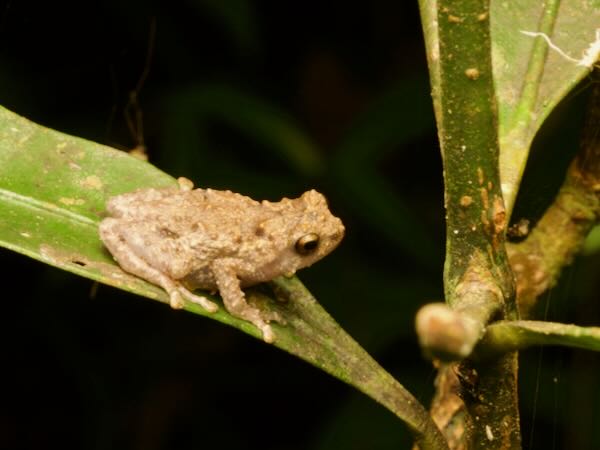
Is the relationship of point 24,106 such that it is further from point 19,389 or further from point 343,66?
point 343,66

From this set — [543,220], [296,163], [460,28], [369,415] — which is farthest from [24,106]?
[460,28]

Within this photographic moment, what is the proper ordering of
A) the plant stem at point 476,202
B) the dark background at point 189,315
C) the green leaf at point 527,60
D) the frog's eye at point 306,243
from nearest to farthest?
the plant stem at point 476,202 → the green leaf at point 527,60 → the frog's eye at point 306,243 → the dark background at point 189,315

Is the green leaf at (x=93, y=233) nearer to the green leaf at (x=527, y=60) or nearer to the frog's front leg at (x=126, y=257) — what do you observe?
the frog's front leg at (x=126, y=257)

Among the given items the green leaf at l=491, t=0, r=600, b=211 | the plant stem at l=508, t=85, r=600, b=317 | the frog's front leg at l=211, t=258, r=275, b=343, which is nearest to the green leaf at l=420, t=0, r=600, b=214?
the green leaf at l=491, t=0, r=600, b=211

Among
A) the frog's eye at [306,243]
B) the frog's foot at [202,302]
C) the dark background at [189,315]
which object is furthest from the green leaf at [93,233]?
the dark background at [189,315]

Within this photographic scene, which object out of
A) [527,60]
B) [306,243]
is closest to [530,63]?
[527,60]

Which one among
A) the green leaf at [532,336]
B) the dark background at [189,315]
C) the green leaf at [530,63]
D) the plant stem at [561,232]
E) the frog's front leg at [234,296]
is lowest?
the dark background at [189,315]
